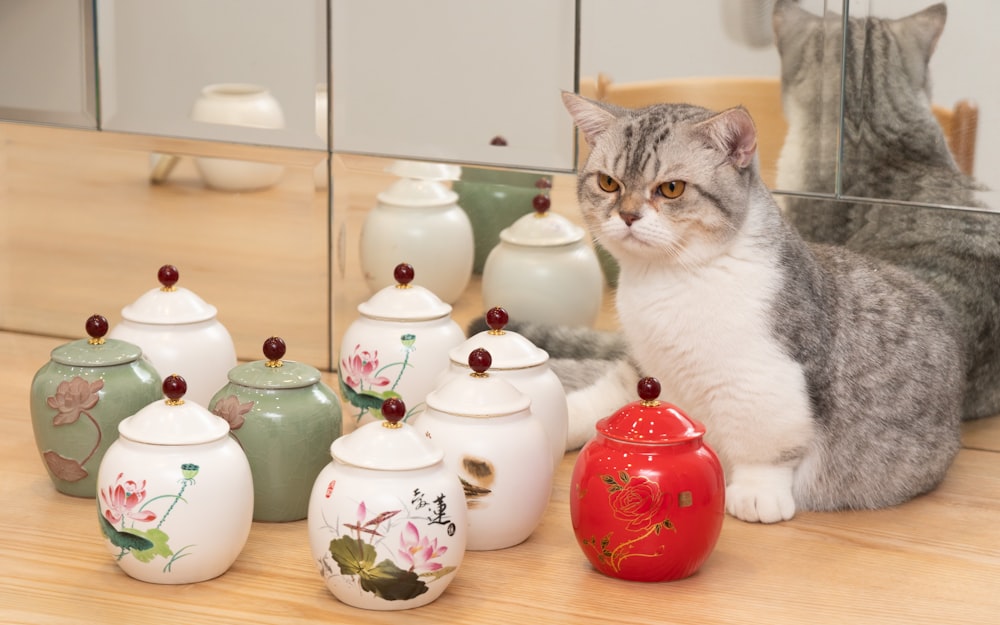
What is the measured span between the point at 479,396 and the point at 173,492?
342 mm

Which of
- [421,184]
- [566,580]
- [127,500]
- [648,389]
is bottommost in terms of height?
[566,580]

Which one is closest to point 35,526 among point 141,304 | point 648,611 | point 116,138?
point 141,304

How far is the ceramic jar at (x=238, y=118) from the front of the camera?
6.95 feet

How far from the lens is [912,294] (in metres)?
1.74

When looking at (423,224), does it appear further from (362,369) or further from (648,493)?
(648,493)

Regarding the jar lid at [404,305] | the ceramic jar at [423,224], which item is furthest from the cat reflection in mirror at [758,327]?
the ceramic jar at [423,224]

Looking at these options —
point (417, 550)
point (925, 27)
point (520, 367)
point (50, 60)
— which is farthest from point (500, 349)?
point (50, 60)

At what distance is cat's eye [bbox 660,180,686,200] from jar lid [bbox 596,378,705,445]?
0.27 m

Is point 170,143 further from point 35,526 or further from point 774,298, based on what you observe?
point 774,298

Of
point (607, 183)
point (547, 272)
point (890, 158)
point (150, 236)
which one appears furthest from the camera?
point (150, 236)

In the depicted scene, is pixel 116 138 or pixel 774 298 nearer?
pixel 774 298

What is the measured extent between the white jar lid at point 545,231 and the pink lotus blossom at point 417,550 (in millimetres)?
793

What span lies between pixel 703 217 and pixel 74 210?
1.24m

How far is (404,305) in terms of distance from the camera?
5.62ft
